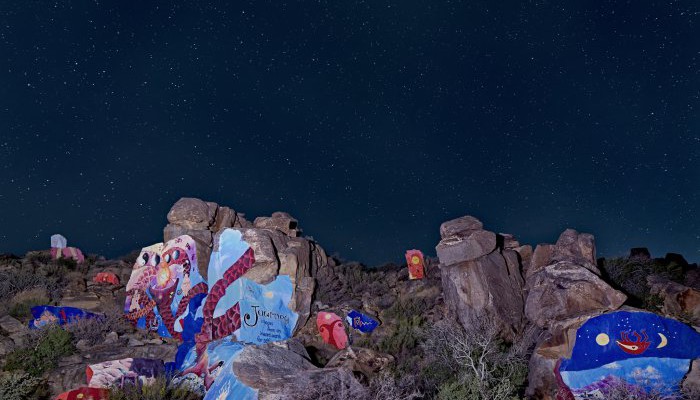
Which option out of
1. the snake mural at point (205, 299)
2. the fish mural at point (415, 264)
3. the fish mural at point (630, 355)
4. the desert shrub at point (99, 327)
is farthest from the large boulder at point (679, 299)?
the desert shrub at point (99, 327)

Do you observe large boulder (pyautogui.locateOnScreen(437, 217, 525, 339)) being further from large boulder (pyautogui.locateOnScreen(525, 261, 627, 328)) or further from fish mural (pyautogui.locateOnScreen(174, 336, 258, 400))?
fish mural (pyautogui.locateOnScreen(174, 336, 258, 400))

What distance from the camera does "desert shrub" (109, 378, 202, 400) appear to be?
35.7ft

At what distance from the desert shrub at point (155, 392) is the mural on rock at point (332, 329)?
16.7 feet

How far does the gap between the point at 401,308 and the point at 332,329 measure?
2869 mm

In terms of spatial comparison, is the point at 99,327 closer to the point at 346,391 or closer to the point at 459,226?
the point at 346,391

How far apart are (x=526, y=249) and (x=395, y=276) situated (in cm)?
633

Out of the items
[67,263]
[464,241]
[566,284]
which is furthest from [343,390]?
[67,263]

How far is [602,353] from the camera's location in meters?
11.4

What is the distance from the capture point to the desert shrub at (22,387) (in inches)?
443

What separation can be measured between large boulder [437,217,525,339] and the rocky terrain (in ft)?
0.14

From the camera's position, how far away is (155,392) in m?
10.9

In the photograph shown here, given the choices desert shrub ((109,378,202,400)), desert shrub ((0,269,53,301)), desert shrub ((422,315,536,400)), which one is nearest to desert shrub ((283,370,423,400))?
desert shrub ((422,315,536,400))

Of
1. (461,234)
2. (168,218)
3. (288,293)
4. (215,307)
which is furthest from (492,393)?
(168,218)

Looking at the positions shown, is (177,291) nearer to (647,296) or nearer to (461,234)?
(461,234)
